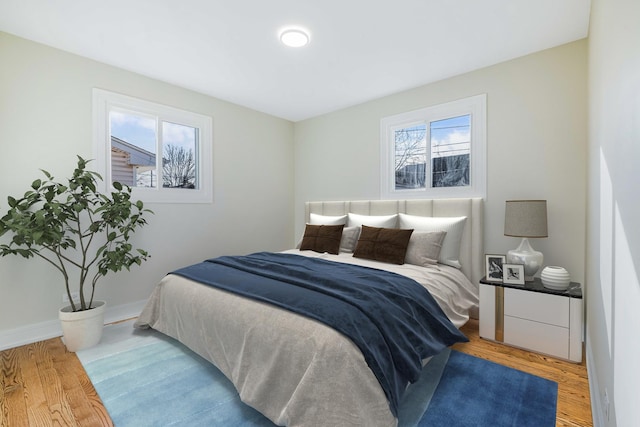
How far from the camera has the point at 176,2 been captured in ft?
Result: 6.77

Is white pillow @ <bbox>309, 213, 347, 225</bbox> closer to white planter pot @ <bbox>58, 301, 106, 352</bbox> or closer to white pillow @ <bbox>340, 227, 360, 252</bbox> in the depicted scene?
white pillow @ <bbox>340, 227, 360, 252</bbox>

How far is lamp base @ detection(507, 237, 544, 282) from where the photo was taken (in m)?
2.44

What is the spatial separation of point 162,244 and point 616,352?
3.72 meters

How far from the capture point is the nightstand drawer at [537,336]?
2164mm

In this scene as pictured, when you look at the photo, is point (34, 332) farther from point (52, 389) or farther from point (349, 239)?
point (349, 239)

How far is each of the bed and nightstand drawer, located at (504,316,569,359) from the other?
342 mm

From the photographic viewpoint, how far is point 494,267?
8.40ft

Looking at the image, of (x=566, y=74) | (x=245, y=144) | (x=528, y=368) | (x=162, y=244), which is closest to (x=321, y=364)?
(x=528, y=368)

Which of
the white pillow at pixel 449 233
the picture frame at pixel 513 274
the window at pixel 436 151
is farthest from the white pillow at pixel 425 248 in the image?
the window at pixel 436 151

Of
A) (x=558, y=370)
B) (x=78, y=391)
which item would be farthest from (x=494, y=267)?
(x=78, y=391)

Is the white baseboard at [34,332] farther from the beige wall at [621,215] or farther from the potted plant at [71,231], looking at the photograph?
the beige wall at [621,215]

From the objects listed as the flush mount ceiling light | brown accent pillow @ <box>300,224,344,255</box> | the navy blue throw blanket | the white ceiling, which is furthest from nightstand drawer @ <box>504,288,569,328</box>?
the flush mount ceiling light

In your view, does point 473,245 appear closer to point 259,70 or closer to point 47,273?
point 259,70

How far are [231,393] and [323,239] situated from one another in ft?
6.18
